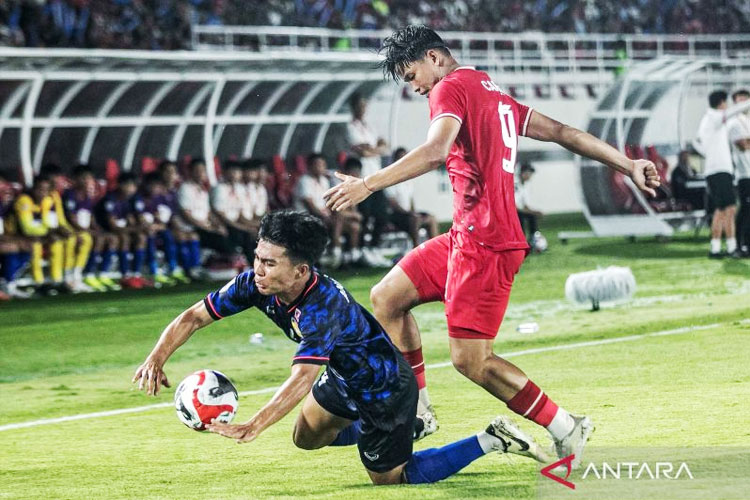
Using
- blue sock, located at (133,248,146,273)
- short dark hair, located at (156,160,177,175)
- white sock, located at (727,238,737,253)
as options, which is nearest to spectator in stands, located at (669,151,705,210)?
white sock, located at (727,238,737,253)

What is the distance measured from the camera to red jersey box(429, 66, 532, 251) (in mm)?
6344

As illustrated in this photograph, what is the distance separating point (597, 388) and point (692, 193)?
13.4 meters

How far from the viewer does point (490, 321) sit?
20.8ft

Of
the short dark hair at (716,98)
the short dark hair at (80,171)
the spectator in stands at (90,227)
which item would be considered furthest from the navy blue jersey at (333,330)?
the short dark hair at (716,98)

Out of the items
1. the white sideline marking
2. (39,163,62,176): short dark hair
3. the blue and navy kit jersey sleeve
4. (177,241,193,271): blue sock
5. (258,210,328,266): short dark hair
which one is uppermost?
(258,210,328,266): short dark hair

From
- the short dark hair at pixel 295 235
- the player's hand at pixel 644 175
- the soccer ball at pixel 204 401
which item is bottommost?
the soccer ball at pixel 204 401

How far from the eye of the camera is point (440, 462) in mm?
5984

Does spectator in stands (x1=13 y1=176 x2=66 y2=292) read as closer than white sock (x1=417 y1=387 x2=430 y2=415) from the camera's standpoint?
No

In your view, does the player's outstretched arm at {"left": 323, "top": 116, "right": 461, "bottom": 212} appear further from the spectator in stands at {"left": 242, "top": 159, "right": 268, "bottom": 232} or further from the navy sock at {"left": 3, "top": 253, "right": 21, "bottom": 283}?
the spectator in stands at {"left": 242, "top": 159, "right": 268, "bottom": 232}

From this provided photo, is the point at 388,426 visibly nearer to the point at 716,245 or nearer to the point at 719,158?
the point at 719,158

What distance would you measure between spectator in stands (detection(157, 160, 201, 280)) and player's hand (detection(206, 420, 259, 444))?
40.3 feet

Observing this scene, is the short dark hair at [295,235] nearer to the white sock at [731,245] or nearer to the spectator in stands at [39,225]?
the spectator in stands at [39,225]

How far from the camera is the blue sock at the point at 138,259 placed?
16953 millimetres

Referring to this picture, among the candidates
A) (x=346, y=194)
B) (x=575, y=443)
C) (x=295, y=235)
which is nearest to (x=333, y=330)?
(x=295, y=235)
